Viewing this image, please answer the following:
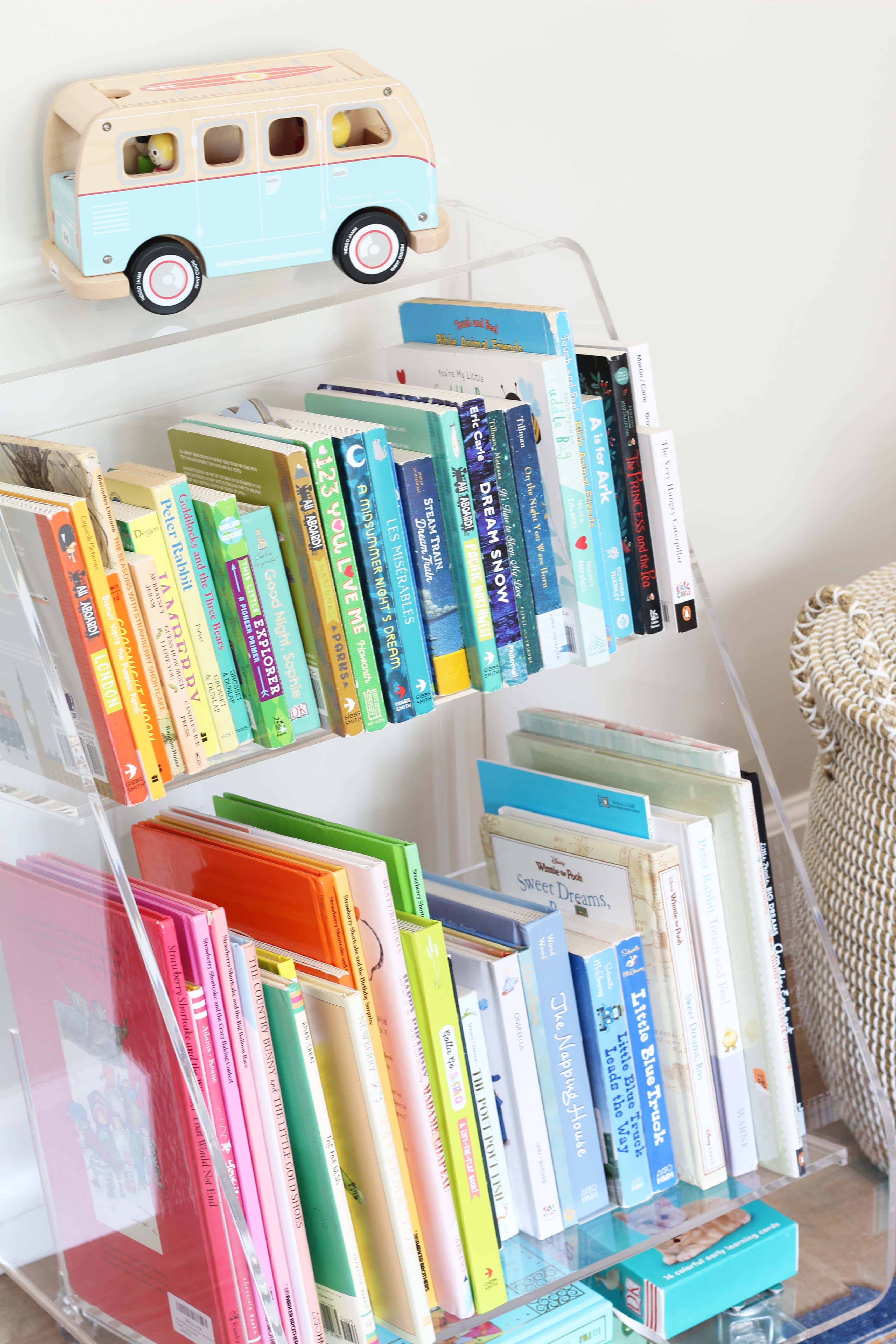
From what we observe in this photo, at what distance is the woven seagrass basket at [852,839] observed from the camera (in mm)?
1344

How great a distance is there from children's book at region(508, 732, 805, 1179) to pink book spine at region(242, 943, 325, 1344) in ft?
1.29

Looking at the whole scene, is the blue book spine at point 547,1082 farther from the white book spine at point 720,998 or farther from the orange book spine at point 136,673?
the orange book spine at point 136,673

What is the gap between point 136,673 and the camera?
1.00 metres

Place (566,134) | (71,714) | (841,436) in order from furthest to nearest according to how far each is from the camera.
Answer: (841,436)
(566,134)
(71,714)

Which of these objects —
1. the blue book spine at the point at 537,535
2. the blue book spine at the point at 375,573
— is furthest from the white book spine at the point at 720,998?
the blue book spine at the point at 375,573

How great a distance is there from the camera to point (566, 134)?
4.91 feet

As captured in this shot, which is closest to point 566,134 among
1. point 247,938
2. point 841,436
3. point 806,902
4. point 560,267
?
point 560,267

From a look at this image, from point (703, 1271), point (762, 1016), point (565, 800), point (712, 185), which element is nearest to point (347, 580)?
point (565, 800)

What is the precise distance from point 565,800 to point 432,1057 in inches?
12.5

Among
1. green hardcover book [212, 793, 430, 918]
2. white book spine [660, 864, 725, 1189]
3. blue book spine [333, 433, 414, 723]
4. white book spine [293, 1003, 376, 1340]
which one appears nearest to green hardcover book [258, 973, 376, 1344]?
white book spine [293, 1003, 376, 1340]

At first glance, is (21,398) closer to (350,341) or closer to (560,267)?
(350,341)

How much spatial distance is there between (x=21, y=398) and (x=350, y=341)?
13.6 inches

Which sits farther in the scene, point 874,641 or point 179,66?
point 874,641

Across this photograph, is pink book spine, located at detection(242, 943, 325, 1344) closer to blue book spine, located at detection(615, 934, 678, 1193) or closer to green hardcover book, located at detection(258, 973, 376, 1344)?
green hardcover book, located at detection(258, 973, 376, 1344)
